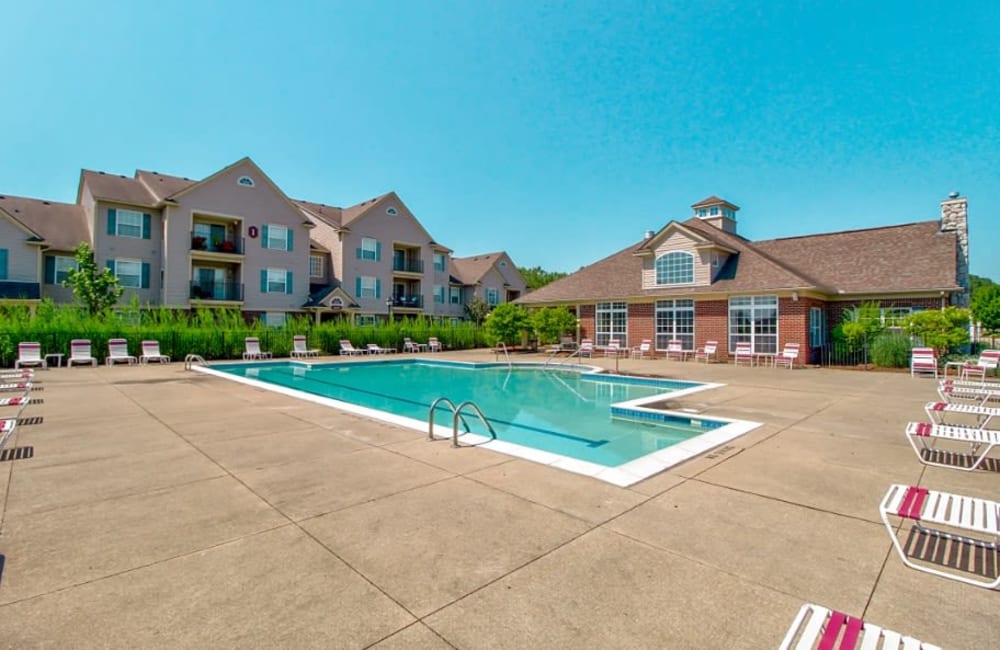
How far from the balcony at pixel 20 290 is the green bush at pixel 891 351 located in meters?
37.5

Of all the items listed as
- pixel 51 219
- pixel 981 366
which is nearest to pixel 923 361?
pixel 981 366

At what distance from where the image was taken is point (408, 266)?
37.7 m

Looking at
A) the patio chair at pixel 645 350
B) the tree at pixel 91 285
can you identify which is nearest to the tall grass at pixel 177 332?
the tree at pixel 91 285

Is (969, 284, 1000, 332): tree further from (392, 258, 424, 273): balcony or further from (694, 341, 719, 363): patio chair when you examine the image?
(392, 258, 424, 273): balcony

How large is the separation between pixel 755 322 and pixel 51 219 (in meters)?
36.6

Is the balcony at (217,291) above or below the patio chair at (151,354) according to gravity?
above

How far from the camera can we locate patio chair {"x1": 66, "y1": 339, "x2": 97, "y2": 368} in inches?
711

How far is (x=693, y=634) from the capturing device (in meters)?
2.44

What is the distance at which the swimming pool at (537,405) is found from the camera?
652 cm

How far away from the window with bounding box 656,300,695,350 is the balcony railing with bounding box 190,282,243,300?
23.7m

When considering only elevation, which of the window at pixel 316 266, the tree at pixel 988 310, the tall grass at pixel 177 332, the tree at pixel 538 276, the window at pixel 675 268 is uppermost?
the tree at pixel 538 276

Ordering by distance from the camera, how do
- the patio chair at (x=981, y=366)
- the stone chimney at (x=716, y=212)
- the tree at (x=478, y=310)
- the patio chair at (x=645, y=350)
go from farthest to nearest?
the tree at (x=478, y=310) → the stone chimney at (x=716, y=212) → the patio chair at (x=645, y=350) → the patio chair at (x=981, y=366)

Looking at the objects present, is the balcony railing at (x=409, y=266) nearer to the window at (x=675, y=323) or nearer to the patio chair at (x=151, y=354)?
the patio chair at (x=151, y=354)

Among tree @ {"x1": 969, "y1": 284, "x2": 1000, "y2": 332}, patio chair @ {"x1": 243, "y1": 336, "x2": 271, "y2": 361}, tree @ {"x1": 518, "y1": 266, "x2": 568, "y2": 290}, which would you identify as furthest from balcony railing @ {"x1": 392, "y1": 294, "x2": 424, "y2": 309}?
tree @ {"x1": 969, "y1": 284, "x2": 1000, "y2": 332}
